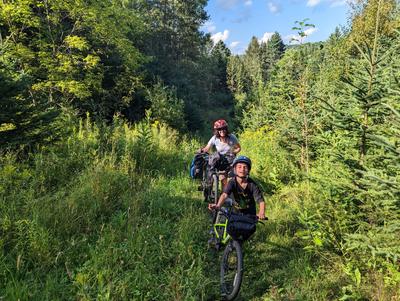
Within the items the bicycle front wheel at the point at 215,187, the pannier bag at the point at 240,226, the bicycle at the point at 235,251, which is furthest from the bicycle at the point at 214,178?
the pannier bag at the point at 240,226

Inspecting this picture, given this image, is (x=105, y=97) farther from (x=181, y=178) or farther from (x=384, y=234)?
(x=384, y=234)

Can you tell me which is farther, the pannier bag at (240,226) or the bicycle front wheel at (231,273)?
the pannier bag at (240,226)

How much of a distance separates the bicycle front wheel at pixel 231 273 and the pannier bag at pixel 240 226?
143 mm

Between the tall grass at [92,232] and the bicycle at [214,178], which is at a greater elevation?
the bicycle at [214,178]

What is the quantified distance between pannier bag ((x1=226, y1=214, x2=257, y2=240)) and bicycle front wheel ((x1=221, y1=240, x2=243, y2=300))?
0.47 feet

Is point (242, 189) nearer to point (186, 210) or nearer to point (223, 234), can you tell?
point (223, 234)

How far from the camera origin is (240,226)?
416 cm

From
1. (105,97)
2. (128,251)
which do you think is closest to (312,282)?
(128,251)

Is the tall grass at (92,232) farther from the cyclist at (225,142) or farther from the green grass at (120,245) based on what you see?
the cyclist at (225,142)

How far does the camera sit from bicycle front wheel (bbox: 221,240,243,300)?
3.91 meters

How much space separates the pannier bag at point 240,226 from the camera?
13.6 ft

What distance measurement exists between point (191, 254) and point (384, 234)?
8.81 feet

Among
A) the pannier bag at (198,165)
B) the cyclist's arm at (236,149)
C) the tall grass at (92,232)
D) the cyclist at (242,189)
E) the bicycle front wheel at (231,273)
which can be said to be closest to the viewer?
the tall grass at (92,232)

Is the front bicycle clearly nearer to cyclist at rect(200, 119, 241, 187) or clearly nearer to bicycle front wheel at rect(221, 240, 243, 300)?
bicycle front wheel at rect(221, 240, 243, 300)
